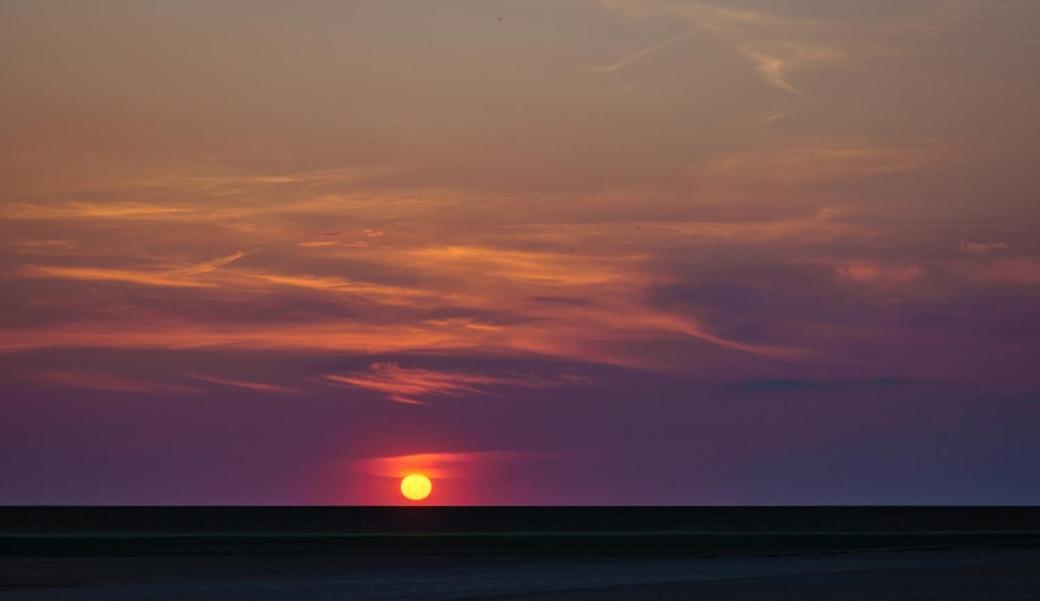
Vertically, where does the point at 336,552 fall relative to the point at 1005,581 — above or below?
below

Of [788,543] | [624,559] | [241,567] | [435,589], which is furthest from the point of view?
[788,543]

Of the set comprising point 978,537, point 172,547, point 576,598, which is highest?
point 576,598

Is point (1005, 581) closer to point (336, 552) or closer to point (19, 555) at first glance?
point (336, 552)

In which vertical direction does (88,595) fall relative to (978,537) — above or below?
above

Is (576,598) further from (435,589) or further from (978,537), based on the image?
(978,537)

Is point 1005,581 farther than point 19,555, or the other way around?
point 19,555

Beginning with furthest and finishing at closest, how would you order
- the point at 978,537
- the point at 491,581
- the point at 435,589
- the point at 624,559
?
the point at 978,537
the point at 624,559
the point at 491,581
the point at 435,589

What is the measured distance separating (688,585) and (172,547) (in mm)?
37974

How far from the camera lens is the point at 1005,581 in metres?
47.6

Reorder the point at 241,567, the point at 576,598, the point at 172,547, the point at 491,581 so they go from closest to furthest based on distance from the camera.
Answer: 1. the point at 576,598
2. the point at 491,581
3. the point at 241,567
4. the point at 172,547

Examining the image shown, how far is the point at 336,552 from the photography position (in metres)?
68.7

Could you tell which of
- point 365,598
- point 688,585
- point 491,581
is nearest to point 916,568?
point 688,585

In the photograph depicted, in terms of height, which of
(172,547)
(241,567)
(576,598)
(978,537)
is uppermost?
(576,598)

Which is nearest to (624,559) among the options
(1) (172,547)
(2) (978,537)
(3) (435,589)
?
(3) (435,589)
